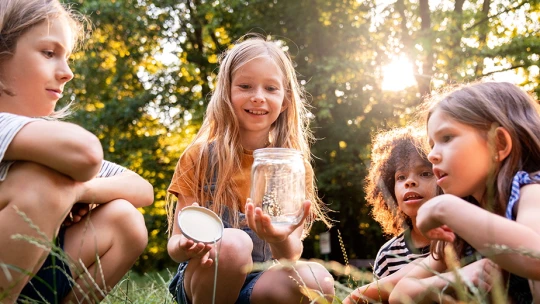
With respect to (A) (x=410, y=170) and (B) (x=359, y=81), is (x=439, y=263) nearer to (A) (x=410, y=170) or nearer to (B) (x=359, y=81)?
(A) (x=410, y=170)

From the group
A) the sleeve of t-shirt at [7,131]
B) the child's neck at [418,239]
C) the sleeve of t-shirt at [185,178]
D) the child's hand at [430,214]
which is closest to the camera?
the child's hand at [430,214]

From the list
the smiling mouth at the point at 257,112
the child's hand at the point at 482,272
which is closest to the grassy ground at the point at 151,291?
the child's hand at the point at 482,272

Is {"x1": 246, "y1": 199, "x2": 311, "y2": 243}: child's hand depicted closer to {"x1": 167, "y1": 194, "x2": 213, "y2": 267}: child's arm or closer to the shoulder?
{"x1": 167, "y1": 194, "x2": 213, "y2": 267}: child's arm

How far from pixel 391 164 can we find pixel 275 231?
1155 millimetres

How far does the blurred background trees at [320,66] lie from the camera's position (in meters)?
11.6

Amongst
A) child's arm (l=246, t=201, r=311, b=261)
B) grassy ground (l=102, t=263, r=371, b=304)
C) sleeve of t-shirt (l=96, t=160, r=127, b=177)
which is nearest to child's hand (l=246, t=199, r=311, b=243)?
child's arm (l=246, t=201, r=311, b=261)

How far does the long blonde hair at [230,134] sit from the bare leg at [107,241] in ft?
1.77

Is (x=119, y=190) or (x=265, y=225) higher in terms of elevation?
(x=119, y=190)

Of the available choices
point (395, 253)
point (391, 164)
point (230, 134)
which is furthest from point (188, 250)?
point (391, 164)

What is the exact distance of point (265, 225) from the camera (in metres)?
2.13

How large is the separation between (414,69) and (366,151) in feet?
6.12

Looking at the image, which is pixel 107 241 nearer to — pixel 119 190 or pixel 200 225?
pixel 119 190

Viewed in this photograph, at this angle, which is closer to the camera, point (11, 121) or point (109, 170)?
point (11, 121)

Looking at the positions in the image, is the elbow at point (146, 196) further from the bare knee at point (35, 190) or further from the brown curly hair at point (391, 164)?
the brown curly hair at point (391, 164)
